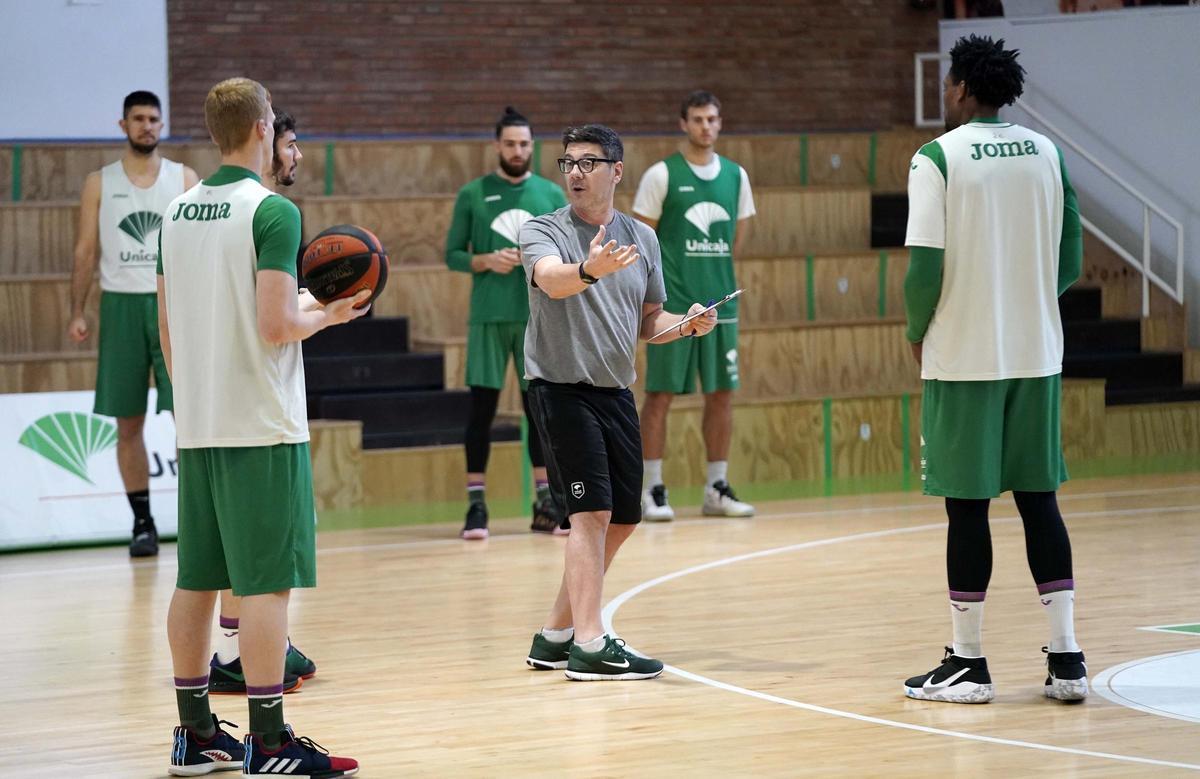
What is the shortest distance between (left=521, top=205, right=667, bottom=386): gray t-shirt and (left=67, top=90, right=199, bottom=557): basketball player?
9.14 ft

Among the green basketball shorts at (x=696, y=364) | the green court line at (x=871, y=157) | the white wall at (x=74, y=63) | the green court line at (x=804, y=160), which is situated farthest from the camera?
the green court line at (x=871, y=157)

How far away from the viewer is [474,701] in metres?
4.62

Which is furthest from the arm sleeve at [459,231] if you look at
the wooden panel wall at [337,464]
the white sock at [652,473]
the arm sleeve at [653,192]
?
the wooden panel wall at [337,464]

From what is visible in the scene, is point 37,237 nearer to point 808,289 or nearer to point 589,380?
point 808,289

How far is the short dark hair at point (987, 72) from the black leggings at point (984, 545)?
1.03 meters

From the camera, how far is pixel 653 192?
26.7 feet

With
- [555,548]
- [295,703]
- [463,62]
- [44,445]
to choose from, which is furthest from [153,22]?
[295,703]

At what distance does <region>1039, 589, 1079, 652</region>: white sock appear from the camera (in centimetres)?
443

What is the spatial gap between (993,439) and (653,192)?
12.9ft

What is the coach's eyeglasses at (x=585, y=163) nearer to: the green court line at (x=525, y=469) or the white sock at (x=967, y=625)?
the white sock at (x=967, y=625)

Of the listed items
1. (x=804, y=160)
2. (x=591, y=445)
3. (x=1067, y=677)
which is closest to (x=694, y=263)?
(x=591, y=445)

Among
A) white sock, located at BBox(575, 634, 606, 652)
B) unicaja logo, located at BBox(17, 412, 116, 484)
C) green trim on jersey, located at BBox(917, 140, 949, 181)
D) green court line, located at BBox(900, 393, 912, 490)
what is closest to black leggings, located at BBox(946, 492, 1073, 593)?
green trim on jersey, located at BBox(917, 140, 949, 181)

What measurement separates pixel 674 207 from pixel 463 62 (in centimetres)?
436

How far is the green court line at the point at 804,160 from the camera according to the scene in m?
12.1
